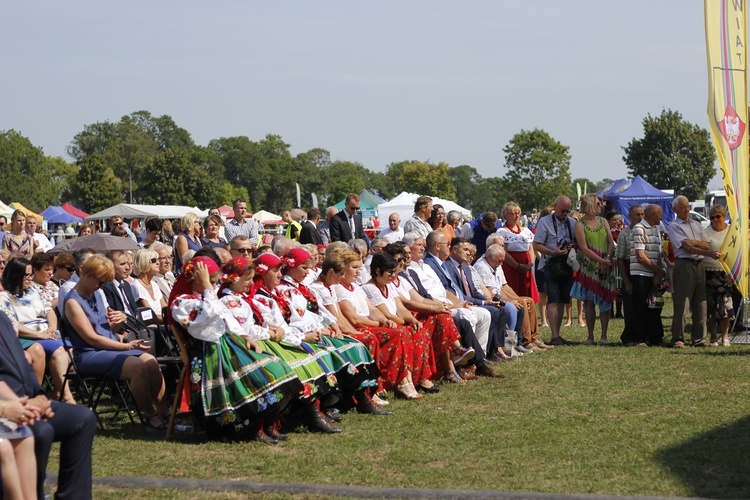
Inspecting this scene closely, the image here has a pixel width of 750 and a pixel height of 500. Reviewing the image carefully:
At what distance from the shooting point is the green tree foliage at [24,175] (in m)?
82.6

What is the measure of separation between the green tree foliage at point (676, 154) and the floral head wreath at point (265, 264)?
6064 centimetres

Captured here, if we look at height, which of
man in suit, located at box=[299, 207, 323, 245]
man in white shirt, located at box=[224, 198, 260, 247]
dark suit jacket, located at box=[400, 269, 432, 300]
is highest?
man in white shirt, located at box=[224, 198, 260, 247]

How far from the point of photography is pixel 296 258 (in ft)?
25.3

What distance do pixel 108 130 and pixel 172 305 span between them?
11392 cm

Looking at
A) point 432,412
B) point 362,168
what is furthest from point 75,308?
point 362,168

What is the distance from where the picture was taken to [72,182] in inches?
3942

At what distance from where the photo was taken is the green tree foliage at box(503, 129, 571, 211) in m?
74.9

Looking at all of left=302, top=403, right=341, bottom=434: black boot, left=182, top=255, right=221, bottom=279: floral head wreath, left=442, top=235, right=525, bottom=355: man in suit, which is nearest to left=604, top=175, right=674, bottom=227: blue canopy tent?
left=442, top=235, right=525, bottom=355: man in suit

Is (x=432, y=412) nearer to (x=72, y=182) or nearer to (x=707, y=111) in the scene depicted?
(x=707, y=111)

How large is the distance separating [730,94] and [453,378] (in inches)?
164

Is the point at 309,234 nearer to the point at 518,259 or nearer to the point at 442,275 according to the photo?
the point at 518,259

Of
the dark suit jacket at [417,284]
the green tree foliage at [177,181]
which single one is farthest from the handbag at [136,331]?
the green tree foliage at [177,181]

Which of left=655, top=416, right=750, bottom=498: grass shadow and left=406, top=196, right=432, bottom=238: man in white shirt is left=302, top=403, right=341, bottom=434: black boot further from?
left=406, top=196, right=432, bottom=238: man in white shirt

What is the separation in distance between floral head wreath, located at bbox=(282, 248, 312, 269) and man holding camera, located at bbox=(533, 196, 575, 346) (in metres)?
5.26
